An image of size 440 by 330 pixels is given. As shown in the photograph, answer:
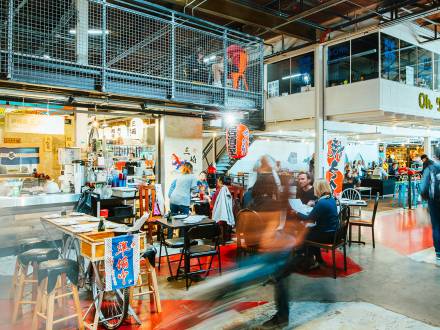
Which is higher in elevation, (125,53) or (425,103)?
(125,53)

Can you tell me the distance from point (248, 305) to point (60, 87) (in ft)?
15.3

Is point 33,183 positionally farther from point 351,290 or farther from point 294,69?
point 294,69

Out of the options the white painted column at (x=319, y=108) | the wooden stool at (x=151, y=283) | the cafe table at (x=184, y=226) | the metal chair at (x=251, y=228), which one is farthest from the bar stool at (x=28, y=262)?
the white painted column at (x=319, y=108)

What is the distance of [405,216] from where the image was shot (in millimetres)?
10781

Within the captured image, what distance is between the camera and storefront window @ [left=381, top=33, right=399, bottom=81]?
1064 cm

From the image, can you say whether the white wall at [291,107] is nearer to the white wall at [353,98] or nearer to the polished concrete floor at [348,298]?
the white wall at [353,98]

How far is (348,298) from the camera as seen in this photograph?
14.9 feet

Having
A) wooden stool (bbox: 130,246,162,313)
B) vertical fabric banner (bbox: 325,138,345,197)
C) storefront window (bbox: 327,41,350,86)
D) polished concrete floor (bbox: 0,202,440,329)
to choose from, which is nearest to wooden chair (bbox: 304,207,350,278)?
polished concrete floor (bbox: 0,202,440,329)

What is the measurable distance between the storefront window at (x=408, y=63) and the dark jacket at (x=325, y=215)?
26.3 ft

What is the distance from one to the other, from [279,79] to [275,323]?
37.3ft

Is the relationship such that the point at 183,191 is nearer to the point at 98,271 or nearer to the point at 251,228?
the point at 251,228

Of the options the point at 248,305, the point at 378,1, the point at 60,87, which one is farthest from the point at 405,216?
the point at 60,87

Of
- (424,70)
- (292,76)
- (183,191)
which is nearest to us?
(183,191)

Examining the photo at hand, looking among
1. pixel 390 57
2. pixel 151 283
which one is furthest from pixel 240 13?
pixel 151 283
